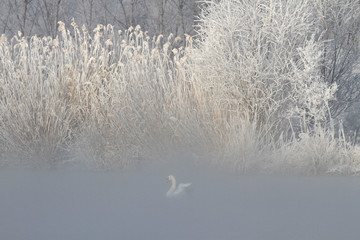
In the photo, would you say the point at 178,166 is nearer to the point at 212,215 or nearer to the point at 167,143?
the point at 167,143

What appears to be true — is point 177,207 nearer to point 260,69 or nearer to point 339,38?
point 260,69

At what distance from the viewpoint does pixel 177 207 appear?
3562 mm

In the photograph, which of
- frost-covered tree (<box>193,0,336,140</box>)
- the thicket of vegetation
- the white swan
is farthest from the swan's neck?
frost-covered tree (<box>193,0,336,140</box>)

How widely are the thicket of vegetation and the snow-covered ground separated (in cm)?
34

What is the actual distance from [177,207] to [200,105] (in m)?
1.77

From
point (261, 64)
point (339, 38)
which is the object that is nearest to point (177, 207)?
point (261, 64)

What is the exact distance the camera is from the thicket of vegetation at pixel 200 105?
4.75 m

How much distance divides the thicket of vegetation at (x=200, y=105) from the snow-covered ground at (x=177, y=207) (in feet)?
1.10

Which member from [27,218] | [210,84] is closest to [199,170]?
[210,84]

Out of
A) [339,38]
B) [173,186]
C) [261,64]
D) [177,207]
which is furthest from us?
[339,38]

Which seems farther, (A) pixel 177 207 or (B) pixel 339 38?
(B) pixel 339 38

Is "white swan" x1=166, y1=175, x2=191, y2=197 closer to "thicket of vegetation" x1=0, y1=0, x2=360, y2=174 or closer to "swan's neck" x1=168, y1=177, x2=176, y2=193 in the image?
"swan's neck" x1=168, y1=177, x2=176, y2=193

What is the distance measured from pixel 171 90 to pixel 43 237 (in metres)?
2.89

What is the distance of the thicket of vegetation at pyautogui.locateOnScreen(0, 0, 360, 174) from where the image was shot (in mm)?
4746
